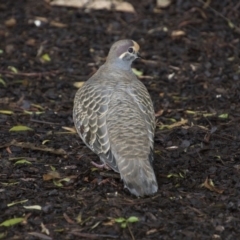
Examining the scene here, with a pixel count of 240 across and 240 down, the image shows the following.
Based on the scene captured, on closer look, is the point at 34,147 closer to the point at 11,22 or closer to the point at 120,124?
the point at 120,124

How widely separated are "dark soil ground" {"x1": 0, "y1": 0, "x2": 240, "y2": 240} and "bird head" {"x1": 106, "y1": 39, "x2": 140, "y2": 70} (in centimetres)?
91

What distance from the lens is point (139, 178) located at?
777 cm

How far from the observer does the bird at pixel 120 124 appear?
7.85 metres

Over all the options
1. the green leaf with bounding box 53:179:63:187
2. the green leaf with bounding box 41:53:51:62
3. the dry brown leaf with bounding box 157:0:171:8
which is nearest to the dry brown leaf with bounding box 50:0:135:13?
the dry brown leaf with bounding box 157:0:171:8

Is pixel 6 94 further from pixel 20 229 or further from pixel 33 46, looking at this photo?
pixel 20 229

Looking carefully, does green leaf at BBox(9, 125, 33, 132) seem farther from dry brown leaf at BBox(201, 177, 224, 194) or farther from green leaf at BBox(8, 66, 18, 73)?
dry brown leaf at BBox(201, 177, 224, 194)

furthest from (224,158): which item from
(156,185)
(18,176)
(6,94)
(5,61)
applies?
(5,61)

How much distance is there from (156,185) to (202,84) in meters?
4.07

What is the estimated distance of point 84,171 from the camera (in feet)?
28.6

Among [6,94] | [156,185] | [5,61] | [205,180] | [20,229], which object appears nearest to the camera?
[20,229]

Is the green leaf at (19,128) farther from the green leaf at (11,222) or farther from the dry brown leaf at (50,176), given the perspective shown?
the green leaf at (11,222)

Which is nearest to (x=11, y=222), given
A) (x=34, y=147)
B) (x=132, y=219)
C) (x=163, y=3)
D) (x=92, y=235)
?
(x=92, y=235)

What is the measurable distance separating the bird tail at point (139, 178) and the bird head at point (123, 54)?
6.84 ft

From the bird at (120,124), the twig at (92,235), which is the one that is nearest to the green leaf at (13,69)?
the bird at (120,124)
